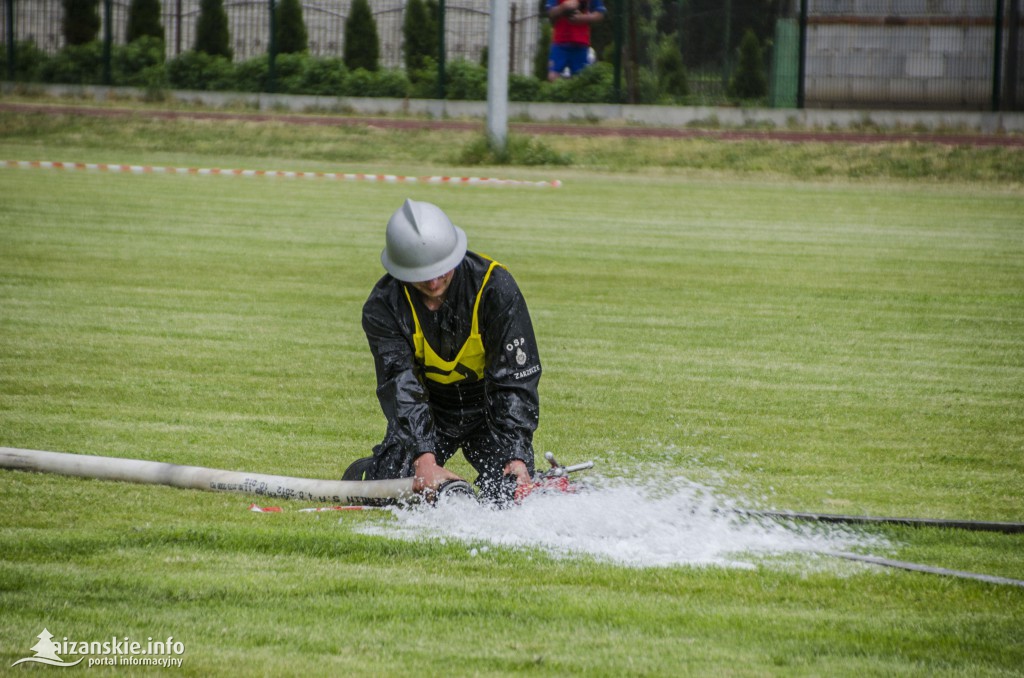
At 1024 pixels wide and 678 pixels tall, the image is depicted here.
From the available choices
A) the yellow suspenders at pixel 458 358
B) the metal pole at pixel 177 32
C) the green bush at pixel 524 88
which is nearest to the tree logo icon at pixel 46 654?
the yellow suspenders at pixel 458 358

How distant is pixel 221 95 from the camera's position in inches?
1382

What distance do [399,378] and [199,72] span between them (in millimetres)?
32335

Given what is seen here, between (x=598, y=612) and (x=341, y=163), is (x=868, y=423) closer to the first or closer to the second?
(x=598, y=612)

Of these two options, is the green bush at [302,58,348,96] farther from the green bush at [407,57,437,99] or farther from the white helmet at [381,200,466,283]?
the white helmet at [381,200,466,283]

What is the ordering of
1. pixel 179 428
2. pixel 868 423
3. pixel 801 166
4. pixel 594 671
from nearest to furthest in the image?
1. pixel 594 671
2. pixel 179 428
3. pixel 868 423
4. pixel 801 166

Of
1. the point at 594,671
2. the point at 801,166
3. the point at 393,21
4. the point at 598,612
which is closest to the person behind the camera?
the point at 594,671

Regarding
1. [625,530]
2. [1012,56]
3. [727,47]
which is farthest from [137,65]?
[625,530]

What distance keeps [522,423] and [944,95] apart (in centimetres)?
2650

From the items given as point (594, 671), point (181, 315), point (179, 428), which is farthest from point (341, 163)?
point (594, 671)

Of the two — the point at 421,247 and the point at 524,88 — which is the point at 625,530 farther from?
the point at 524,88

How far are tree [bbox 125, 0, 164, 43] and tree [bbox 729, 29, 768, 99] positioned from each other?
18.1 meters

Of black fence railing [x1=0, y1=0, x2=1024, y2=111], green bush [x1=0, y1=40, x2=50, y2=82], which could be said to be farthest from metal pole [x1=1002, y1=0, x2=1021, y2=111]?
green bush [x1=0, y1=40, x2=50, y2=82]

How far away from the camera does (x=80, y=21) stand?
40844 mm

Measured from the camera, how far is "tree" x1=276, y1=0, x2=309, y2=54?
3781cm
